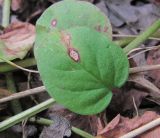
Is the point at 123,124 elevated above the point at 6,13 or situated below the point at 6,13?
below

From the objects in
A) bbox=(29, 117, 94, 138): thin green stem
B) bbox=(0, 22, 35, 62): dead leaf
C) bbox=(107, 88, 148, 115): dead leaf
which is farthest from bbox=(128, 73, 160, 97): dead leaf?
bbox=(0, 22, 35, 62): dead leaf

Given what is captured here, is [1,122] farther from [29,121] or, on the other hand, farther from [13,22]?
[13,22]

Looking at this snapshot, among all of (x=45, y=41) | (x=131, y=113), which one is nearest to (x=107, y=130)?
(x=131, y=113)

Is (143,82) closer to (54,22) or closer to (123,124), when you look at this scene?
(123,124)

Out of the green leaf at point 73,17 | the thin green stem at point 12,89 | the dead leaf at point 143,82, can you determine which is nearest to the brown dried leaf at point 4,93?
the thin green stem at point 12,89

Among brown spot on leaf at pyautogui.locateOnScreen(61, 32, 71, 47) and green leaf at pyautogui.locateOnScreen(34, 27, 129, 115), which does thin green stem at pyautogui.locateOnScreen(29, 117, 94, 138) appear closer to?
green leaf at pyautogui.locateOnScreen(34, 27, 129, 115)

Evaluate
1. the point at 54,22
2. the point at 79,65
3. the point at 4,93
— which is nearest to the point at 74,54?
the point at 79,65
